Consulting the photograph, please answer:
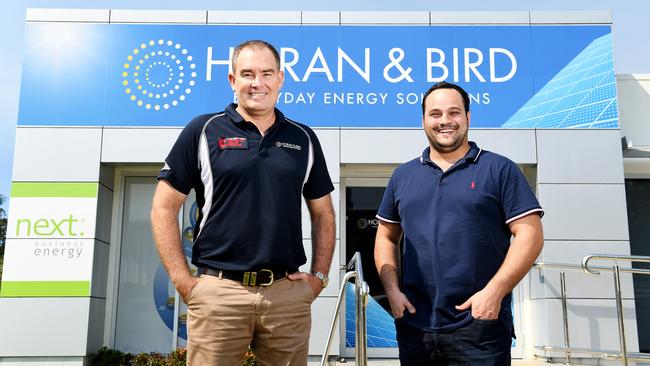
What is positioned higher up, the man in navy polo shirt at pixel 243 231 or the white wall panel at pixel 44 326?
the man in navy polo shirt at pixel 243 231

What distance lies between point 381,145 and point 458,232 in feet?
14.0

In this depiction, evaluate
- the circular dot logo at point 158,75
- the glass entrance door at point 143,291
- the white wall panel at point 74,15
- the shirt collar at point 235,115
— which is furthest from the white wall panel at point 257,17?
the shirt collar at point 235,115

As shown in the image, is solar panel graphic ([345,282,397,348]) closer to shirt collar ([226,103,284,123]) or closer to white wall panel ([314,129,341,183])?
white wall panel ([314,129,341,183])

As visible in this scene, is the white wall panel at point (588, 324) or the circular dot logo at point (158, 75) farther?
the circular dot logo at point (158, 75)

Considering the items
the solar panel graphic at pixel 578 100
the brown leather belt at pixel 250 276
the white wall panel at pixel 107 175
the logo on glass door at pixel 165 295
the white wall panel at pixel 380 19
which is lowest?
the logo on glass door at pixel 165 295

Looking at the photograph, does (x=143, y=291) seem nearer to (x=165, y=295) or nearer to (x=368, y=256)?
(x=165, y=295)

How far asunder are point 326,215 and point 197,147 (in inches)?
23.9

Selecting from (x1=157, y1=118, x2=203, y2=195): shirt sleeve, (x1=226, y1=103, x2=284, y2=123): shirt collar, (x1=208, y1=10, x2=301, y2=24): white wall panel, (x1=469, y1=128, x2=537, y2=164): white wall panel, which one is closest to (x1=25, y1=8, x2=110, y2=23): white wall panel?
(x1=208, y1=10, x2=301, y2=24): white wall panel

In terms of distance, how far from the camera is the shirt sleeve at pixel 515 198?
2.26 metres

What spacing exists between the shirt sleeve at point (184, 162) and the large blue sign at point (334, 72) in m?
4.26

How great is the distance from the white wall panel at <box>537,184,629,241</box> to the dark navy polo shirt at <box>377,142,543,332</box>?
4.24 metres

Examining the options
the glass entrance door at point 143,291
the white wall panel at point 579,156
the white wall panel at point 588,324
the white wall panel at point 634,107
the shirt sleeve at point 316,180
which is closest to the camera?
the shirt sleeve at point 316,180

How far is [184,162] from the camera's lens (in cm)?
235

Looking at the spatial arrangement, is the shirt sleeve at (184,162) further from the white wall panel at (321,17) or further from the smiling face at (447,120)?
the white wall panel at (321,17)
